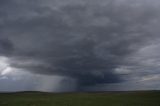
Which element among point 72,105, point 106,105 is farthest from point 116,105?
point 72,105

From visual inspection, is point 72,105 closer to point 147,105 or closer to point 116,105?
point 116,105

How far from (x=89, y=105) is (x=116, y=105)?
8.01 meters

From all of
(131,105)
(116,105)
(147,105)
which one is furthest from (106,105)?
(147,105)

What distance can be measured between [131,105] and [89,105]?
12.0 meters

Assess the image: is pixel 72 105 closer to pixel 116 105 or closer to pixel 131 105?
pixel 116 105

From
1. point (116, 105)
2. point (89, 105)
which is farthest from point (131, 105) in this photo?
point (89, 105)

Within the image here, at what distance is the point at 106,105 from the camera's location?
65.4 meters

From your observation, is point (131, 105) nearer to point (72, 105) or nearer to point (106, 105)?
point (106, 105)

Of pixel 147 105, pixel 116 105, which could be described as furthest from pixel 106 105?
pixel 147 105

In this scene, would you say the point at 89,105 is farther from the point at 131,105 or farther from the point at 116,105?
the point at 131,105

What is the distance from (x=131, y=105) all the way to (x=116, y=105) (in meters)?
4.30

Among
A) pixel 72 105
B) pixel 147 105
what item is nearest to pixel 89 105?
pixel 72 105

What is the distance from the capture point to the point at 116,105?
214 ft

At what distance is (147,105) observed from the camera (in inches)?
2574
